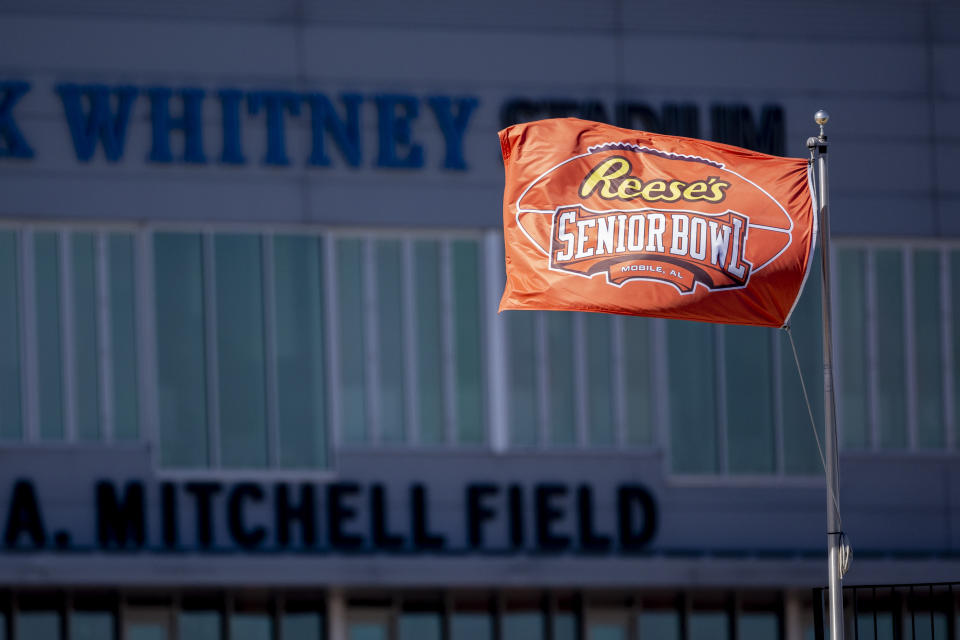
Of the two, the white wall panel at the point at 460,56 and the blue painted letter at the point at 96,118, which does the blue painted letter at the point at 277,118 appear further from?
the blue painted letter at the point at 96,118

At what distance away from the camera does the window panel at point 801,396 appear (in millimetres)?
19672

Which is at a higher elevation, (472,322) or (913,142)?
(913,142)

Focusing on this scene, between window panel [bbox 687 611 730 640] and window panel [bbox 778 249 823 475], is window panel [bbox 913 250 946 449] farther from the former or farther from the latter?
window panel [bbox 687 611 730 640]

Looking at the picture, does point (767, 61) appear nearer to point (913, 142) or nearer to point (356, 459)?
point (913, 142)

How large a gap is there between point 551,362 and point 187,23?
6200mm

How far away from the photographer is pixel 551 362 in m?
19.5

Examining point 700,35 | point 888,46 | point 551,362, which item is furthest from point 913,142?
point 551,362

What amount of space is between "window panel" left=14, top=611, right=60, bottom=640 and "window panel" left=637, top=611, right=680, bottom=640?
23.6 feet

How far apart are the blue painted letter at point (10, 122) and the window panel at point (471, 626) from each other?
25.7ft

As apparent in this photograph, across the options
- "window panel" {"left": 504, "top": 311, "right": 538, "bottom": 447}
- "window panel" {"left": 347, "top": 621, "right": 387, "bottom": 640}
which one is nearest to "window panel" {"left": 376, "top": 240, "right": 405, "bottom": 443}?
"window panel" {"left": 504, "top": 311, "right": 538, "bottom": 447}

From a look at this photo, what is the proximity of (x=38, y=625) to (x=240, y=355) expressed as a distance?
406cm

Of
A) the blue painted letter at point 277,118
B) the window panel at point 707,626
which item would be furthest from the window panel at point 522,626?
the blue painted letter at point 277,118

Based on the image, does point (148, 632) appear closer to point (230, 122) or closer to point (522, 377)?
point (522, 377)

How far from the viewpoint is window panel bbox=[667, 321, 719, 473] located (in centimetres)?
1955
